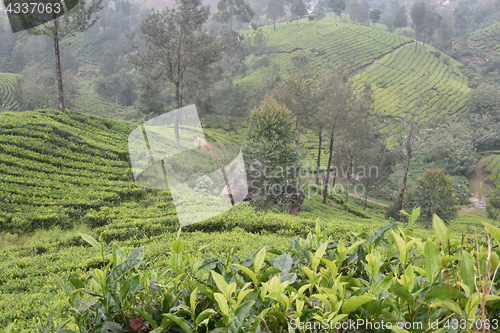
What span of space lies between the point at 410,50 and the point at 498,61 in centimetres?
1392

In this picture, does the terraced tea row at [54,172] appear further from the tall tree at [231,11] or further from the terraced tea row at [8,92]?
the tall tree at [231,11]

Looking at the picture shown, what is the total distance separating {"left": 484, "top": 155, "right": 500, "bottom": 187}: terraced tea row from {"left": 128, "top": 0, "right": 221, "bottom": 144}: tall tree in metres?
28.6

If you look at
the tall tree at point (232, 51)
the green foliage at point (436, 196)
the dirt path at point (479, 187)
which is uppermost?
the tall tree at point (232, 51)

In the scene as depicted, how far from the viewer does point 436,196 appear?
464 inches

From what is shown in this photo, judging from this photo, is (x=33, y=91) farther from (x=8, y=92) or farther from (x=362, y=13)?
(x=362, y=13)

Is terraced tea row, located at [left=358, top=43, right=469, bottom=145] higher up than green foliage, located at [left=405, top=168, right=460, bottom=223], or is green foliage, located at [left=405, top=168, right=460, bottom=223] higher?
terraced tea row, located at [left=358, top=43, right=469, bottom=145]

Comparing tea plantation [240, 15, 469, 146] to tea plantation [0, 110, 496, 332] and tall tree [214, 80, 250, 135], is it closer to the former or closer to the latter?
tall tree [214, 80, 250, 135]

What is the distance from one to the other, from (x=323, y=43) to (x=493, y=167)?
38596 mm

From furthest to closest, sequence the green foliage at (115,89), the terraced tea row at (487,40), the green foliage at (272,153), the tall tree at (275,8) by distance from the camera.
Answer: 1. the tall tree at (275,8)
2. the terraced tea row at (487,40)
3. the green foliage at (115,89)
4. the green foliage at (272,153)

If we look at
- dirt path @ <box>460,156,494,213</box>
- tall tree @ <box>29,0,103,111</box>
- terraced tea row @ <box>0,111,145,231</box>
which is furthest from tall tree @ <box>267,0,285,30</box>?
terraced tea row @ <box>0,111,145,231</box>

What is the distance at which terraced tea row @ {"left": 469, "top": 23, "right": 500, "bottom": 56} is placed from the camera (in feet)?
189

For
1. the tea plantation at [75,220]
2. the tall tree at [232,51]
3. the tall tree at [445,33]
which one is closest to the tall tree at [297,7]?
the tall tree at [232,51]

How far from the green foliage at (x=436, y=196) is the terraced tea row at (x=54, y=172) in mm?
11163

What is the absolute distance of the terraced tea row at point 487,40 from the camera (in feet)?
189
